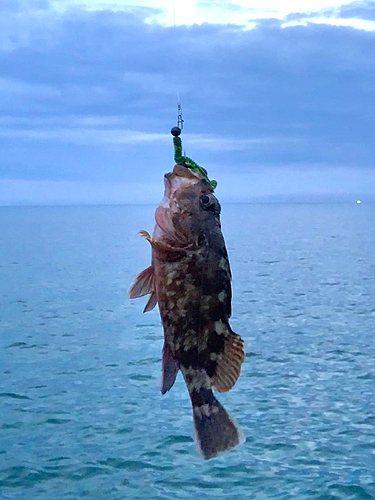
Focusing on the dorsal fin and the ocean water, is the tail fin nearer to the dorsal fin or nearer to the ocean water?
the dorsal fin

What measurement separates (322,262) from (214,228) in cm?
6110

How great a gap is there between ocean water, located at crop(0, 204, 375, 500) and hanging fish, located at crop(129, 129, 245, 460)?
1175 cm

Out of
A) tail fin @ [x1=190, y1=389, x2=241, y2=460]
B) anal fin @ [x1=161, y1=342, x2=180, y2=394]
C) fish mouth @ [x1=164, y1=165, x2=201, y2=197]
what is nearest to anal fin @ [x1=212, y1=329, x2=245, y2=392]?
tail fin @ [x1=190, y1=389, x2=241, y2=460]

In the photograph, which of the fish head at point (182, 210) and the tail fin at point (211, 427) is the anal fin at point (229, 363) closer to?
the tail fin at point (211, 427)

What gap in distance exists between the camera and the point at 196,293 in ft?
17.4

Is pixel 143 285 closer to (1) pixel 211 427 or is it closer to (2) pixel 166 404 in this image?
(1) pixel 211 427

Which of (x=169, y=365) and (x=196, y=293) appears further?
(x=169, y=365)

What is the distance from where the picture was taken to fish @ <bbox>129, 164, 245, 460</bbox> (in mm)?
5258

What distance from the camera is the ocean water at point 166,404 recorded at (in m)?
17.1

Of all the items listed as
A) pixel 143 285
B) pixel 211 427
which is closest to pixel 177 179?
pixel 143 285

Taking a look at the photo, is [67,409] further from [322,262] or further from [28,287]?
[322,262]

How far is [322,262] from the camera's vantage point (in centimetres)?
6531

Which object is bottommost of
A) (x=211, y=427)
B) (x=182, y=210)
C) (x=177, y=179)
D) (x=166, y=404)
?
(x=166, y=404)

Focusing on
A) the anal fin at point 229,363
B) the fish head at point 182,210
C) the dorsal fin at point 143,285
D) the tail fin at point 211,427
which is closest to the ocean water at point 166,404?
the tail fin at point 211,427
